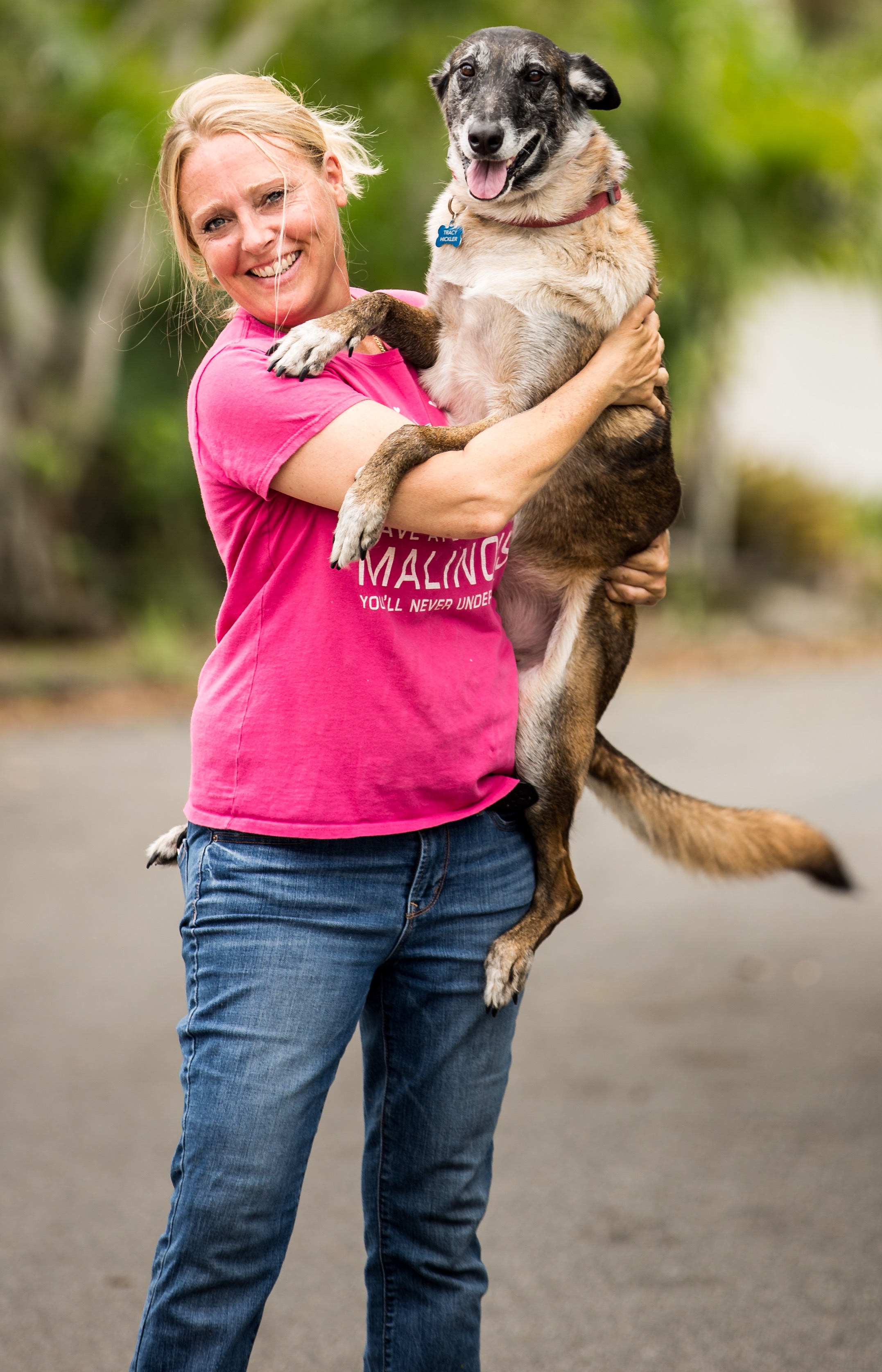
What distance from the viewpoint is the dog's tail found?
2719 mm

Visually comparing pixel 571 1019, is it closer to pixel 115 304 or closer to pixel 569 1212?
pixel 569 1212

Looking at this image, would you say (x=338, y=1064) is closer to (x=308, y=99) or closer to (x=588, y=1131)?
(x=588, y=1131)

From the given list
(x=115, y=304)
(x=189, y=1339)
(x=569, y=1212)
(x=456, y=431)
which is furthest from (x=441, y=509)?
(x=115, y=304)

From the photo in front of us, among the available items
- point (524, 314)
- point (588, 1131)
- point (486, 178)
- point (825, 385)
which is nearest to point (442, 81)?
point (486, 178)

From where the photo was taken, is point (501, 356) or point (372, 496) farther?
point (501, 356)

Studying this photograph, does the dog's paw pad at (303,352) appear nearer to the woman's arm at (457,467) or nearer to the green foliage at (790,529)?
the woman's arm at (457,467)

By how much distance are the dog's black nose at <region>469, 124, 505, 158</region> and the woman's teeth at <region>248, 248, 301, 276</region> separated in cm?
64

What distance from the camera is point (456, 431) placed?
2.19 metres

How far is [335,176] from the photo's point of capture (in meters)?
2.00

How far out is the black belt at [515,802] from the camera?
6.54ft

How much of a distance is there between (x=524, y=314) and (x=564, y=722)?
29.8 inches

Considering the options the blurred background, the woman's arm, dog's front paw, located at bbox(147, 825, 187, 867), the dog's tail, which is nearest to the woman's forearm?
the woman's arm

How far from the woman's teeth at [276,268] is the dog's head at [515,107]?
59 centimetres

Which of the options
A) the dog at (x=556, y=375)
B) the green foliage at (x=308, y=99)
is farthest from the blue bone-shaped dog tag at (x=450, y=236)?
the green foliage at (x=308, y=99)
